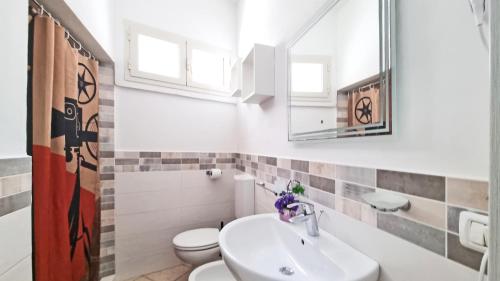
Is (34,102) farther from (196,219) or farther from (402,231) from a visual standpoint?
(402,231)

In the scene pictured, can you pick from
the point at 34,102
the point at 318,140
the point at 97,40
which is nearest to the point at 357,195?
the point at 318,140

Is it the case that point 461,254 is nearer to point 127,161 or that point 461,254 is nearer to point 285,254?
point 285,254

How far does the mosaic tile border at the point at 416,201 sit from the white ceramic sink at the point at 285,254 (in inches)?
6.0

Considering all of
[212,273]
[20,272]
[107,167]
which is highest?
[107,167]

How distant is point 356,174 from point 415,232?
25 centimetres

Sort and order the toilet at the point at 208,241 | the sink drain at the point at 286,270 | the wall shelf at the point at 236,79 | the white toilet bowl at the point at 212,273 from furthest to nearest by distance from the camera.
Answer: the wall shelf at the point at 236,79 < the toilet at the point at 208,241 < the white toilet bowl at the point at 212,273 < the sink drain at the point at 286,270

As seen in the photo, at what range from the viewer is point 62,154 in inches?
44.5

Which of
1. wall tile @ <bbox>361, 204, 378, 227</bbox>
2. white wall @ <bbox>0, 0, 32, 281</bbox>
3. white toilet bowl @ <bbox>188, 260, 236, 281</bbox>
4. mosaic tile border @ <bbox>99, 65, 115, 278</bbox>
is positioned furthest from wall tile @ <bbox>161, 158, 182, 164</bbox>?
wall tile @ <bbox>361, 204, 378, 227</bbox>

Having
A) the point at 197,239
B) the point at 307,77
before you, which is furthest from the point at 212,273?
the point at 307,77

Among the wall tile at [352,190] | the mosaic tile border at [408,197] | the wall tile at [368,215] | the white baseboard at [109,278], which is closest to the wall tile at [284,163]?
the mosaic tile border at [408,197]

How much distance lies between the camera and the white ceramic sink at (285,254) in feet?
2.13

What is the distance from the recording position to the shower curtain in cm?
99

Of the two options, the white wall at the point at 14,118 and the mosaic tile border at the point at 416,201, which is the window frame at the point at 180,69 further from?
the mosaic tile border at the point at 416,201

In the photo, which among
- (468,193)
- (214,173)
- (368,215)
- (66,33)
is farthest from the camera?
(214,173)
